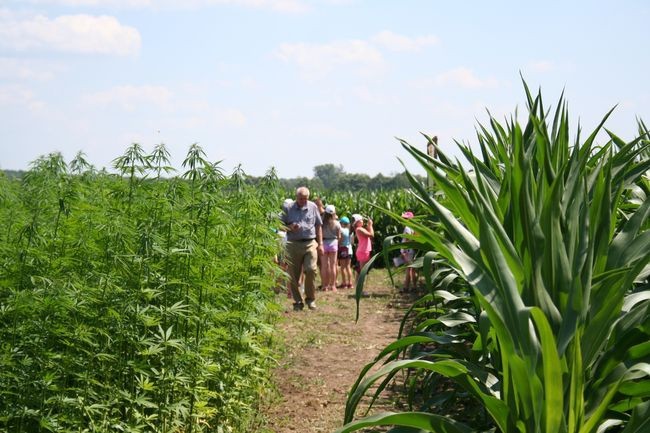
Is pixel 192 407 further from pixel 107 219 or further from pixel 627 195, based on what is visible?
pixel 627 195

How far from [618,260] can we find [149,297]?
3.17m

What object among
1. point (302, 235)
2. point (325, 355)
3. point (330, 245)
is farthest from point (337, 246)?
point (325, 355)

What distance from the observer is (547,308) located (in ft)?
10.7

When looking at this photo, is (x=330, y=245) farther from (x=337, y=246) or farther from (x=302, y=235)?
(x=302, y=235)

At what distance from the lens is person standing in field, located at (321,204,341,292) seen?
16.4m

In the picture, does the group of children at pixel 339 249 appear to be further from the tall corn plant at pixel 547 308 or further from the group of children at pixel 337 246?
the tall corn plant at pixel 547 308

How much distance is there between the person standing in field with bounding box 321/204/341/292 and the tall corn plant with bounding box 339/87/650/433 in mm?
12569

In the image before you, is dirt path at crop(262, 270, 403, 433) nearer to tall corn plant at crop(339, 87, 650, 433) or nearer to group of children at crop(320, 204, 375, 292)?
group of children at crop(320, 204, 375, 292)

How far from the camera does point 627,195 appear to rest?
5680 millimetres

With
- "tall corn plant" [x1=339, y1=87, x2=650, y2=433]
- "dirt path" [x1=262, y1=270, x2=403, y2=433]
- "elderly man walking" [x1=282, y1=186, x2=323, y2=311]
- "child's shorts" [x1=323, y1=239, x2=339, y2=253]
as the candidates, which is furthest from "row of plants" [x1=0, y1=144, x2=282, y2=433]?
"child's shorts" [x1=323, y1=239, x2=339, y2=253]

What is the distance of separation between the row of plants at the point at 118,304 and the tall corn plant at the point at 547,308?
255cm

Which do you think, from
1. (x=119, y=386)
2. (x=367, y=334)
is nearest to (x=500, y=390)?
(x=119, y=386)

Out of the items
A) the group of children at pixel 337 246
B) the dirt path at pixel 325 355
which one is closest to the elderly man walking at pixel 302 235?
the dirt path at pixel 325 355

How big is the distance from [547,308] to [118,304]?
10.6 feet
